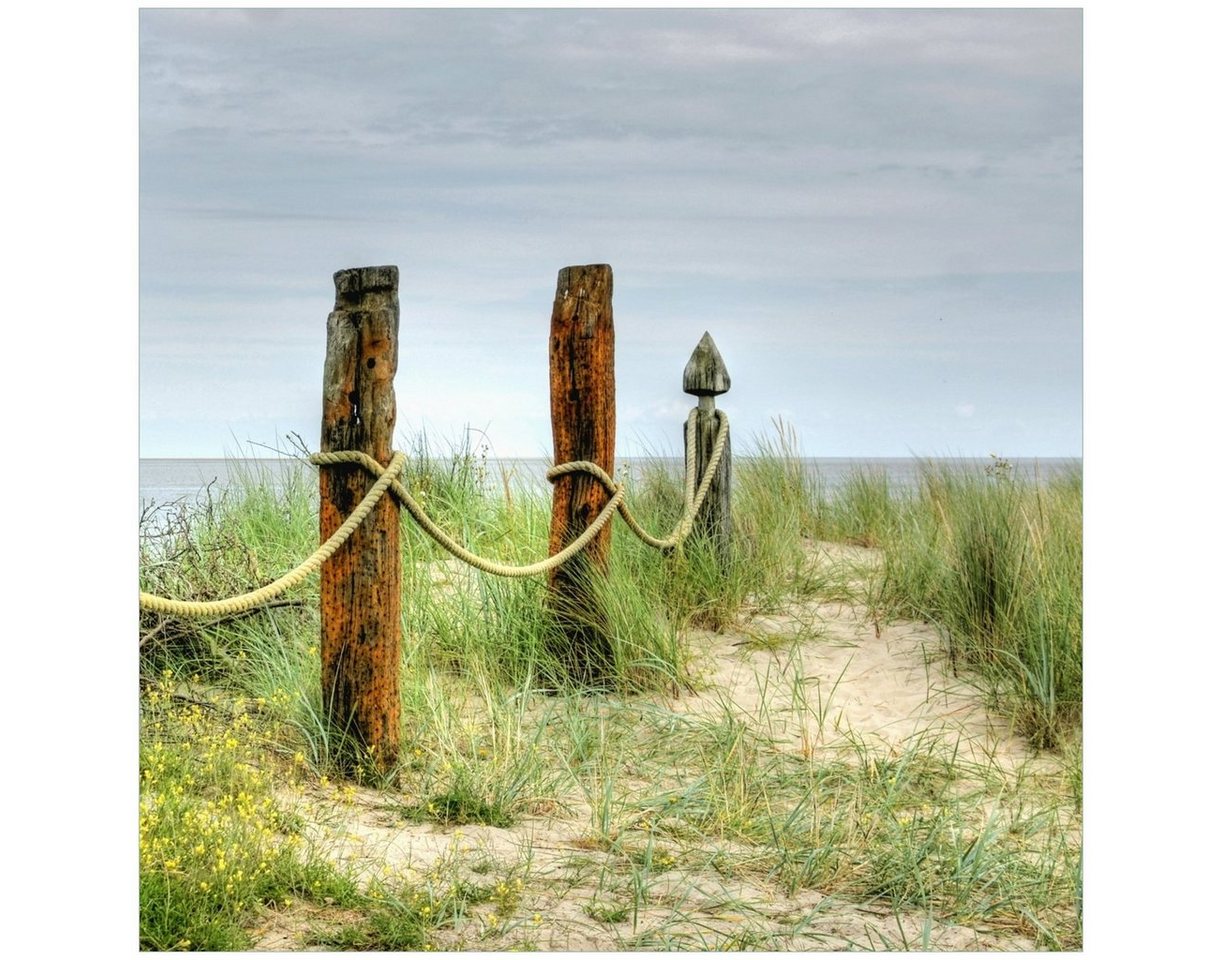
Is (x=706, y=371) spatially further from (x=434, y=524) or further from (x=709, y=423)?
(x=434, y=524)

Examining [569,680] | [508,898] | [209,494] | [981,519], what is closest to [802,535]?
[981,519]

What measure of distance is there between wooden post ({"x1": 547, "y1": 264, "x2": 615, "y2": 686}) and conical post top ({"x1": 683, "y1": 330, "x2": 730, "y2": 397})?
1.37 meters

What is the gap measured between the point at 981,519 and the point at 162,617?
386 cm

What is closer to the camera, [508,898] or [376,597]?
[508,898]

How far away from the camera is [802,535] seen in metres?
8.17

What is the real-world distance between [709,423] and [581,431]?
1552 millimetres

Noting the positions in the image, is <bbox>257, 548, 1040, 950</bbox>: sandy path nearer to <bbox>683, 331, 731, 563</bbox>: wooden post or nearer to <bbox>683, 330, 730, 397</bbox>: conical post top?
<bbox>683, 331, 731, 563</bbox>: wooden post

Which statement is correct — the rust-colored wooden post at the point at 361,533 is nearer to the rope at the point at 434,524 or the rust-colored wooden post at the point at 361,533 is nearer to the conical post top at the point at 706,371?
the rope at the point at 434,524

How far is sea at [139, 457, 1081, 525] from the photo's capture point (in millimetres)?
6457

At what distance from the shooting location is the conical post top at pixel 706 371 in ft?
21.4

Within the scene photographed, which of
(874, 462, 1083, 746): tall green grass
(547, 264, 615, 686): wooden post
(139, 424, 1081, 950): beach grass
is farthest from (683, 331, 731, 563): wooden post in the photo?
(547, 264, 615, 686): wooden post

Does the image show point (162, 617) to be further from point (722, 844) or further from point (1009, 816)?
point (1009, 816)

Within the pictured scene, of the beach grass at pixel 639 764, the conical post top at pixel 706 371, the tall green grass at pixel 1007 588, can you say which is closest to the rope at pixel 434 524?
the conical post top at pixel 706 371

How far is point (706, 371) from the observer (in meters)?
6.52
